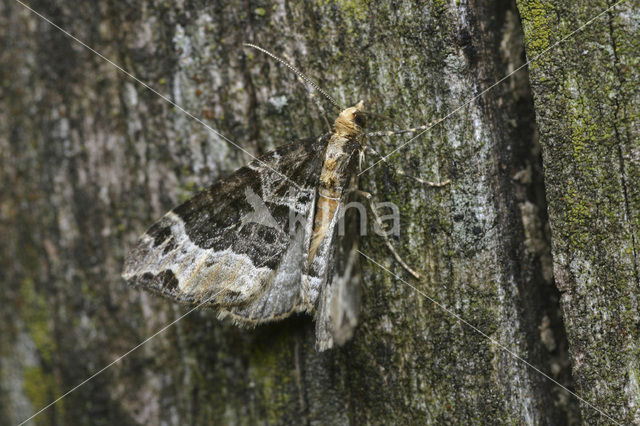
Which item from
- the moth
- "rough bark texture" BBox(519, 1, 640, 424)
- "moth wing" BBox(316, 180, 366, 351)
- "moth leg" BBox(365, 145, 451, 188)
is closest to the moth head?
the moth

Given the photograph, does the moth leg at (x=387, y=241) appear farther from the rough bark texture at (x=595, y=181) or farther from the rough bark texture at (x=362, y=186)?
the rough bark texture at (x=595, y=181)

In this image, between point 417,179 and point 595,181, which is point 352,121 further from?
point 595,181

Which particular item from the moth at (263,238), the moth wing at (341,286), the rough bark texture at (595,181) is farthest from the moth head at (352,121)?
the rough bark texture at (595,181)

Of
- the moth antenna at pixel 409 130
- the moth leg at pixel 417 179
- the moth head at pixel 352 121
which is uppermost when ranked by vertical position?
the moth head at pixel 352 121

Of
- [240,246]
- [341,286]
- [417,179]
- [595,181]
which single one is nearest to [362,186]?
[417,179]

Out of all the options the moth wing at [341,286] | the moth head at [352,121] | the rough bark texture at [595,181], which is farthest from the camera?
the moth head at [352,121]

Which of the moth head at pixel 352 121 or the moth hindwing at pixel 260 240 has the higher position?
the moth head at pixel 352 121

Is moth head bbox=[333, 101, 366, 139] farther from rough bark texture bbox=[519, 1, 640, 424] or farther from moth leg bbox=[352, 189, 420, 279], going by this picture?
rough bark texture bbox=[519, 1, 640, 424]
